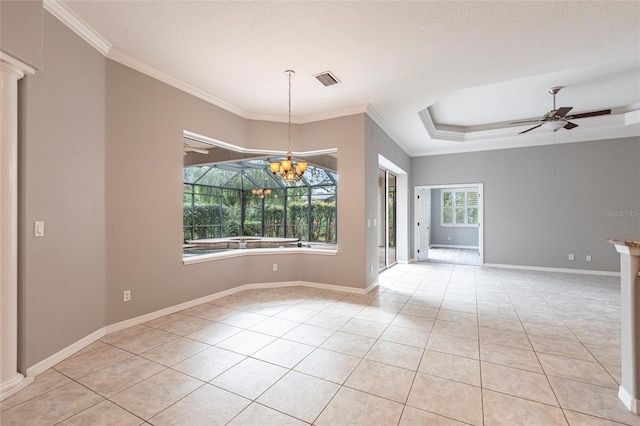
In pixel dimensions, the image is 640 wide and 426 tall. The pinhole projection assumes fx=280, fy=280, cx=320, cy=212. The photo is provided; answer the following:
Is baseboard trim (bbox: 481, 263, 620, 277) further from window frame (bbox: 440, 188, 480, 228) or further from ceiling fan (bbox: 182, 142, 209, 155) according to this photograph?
ceiling fan (bbox: 182, 142, 209, 155)

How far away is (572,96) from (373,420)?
5.76 meters

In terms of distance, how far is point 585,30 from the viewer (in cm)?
265

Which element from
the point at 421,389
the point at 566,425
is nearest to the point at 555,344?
the point at 566,425

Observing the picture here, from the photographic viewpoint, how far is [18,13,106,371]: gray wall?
222 cm

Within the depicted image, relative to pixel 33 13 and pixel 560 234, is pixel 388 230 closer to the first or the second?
pixel 560 234

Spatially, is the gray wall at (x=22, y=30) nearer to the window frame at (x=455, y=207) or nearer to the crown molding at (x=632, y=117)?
the crown molding at (x=632, y=117)

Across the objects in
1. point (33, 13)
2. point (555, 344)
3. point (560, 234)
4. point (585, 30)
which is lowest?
point (555, 344)

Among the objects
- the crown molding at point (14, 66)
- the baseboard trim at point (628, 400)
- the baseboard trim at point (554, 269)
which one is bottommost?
the baseboard trim at point (554, 269)

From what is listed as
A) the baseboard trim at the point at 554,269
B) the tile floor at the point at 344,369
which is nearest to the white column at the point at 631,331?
the tile floor at the point at 344,369

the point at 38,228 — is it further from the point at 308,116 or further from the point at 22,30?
the point at 308,116

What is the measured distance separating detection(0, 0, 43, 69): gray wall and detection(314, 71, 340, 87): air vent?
257cm

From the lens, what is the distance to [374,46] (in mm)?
2924

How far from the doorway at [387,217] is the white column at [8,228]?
5596 millimetres

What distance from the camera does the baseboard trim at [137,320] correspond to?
2.24m
